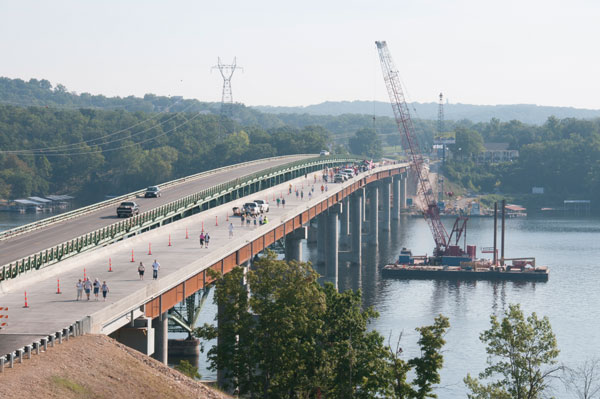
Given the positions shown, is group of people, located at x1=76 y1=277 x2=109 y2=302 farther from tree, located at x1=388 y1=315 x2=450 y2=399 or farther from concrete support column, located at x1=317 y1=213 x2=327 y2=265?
concrete support column, located at x1=317 y1=213 x2=327 y2=265

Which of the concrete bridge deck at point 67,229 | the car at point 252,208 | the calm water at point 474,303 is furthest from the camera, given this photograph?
the car at point 252,208

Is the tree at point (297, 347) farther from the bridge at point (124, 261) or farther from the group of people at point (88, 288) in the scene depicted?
the group of people at point (88, 288)

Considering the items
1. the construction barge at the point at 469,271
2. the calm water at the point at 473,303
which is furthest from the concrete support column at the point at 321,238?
the construction barge at the point at 469,271

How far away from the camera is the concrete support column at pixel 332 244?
148 m

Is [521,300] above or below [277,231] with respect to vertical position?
below

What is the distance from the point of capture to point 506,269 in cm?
15638

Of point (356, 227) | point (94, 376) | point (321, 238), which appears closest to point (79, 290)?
point (94, 376)

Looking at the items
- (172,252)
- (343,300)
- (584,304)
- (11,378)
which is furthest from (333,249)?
(11,378)

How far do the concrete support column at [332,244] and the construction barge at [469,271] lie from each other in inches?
387

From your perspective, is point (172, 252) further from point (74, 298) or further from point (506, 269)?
point (506, 269)

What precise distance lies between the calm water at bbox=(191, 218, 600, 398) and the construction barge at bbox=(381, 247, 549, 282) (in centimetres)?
242

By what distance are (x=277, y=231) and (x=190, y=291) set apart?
39.1m

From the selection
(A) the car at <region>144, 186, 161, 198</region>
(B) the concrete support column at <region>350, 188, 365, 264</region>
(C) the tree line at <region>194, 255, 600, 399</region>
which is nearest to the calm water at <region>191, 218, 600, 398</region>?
(B) the concrete support column at <region>350, 188, 365, 264</region>

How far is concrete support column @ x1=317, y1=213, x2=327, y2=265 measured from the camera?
154 m
